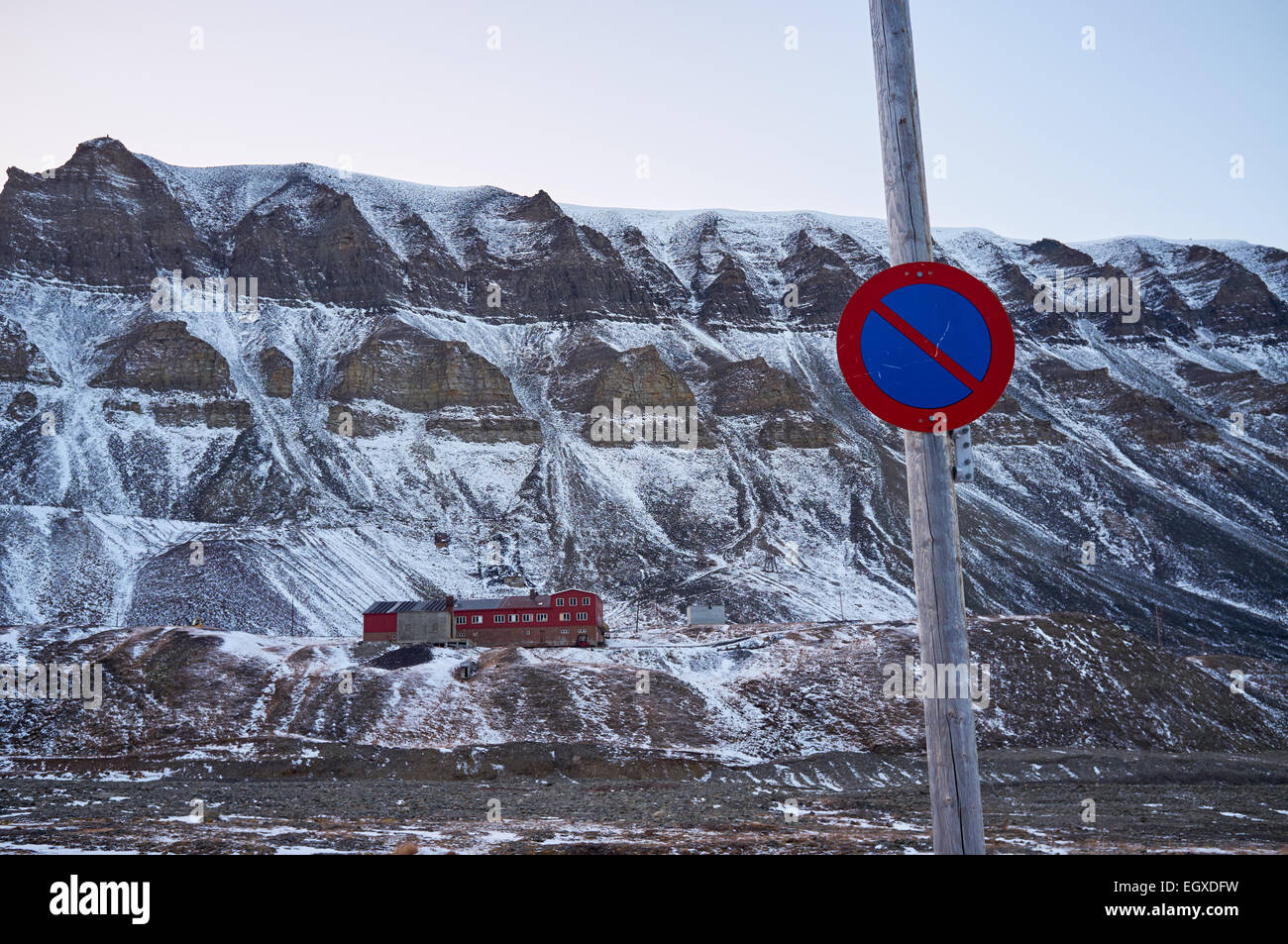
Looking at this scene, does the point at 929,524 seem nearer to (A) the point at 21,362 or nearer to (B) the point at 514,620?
(B) the point at 514,620

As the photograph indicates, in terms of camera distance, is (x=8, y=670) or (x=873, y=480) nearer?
(x=8, y=670)

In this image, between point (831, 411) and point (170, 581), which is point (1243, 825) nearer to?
point (170, 581)

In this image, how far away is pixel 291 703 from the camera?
4731cm

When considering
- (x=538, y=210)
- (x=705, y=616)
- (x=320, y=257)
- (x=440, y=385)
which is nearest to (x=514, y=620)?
(x=705, y=616)

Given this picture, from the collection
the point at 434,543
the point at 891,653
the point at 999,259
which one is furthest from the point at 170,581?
the point at 999,259

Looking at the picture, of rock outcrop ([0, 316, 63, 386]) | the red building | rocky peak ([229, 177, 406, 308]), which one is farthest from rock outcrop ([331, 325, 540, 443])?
the red building

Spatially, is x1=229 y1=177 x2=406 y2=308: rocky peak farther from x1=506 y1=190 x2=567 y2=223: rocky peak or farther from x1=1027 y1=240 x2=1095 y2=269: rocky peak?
x1=1027 y1=240 x2=1095 y2=269: rocky peak

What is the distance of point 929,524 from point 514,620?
206 feet

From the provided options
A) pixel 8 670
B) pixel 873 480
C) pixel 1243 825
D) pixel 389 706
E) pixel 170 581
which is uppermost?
pixel 873 480

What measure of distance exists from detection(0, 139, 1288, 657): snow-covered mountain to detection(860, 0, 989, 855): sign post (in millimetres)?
74696

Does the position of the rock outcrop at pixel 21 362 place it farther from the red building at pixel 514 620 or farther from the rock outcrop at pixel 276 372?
the red building at pixel 514 620

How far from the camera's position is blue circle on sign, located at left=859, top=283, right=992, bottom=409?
4090mm
